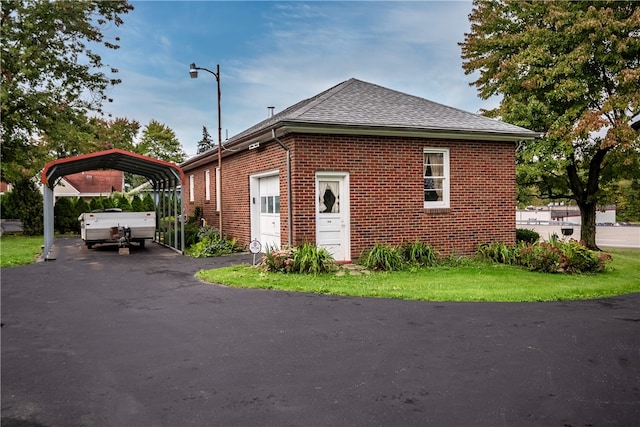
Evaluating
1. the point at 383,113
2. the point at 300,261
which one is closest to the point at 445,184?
the point at 383,113

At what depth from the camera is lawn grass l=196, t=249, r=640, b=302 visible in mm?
8773

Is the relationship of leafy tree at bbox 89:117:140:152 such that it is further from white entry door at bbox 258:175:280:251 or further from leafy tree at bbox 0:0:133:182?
white entry door at bbox 258:175:280:251

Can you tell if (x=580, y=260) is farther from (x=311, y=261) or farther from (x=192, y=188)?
(x=192, y=188)

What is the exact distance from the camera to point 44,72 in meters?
24.2

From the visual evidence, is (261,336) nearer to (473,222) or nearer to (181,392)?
(181,392)

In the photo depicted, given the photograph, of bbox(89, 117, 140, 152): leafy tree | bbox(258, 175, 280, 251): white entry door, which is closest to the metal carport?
bbox(258, 175, 280, 251): white entry door

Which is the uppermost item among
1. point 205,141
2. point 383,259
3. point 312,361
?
point 205,141

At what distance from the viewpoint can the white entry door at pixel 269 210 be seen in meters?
13.7

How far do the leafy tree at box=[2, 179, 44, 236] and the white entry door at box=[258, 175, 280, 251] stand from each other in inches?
619

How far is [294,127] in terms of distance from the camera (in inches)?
455

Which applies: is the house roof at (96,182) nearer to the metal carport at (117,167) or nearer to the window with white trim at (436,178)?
the metal carport at (117,167)

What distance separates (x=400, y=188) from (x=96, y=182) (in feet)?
161

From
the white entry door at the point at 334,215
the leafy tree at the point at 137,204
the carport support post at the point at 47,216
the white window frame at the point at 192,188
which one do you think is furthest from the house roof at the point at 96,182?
the white entry door at the point at 334,215

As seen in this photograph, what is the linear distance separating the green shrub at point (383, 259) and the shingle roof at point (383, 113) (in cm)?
292
